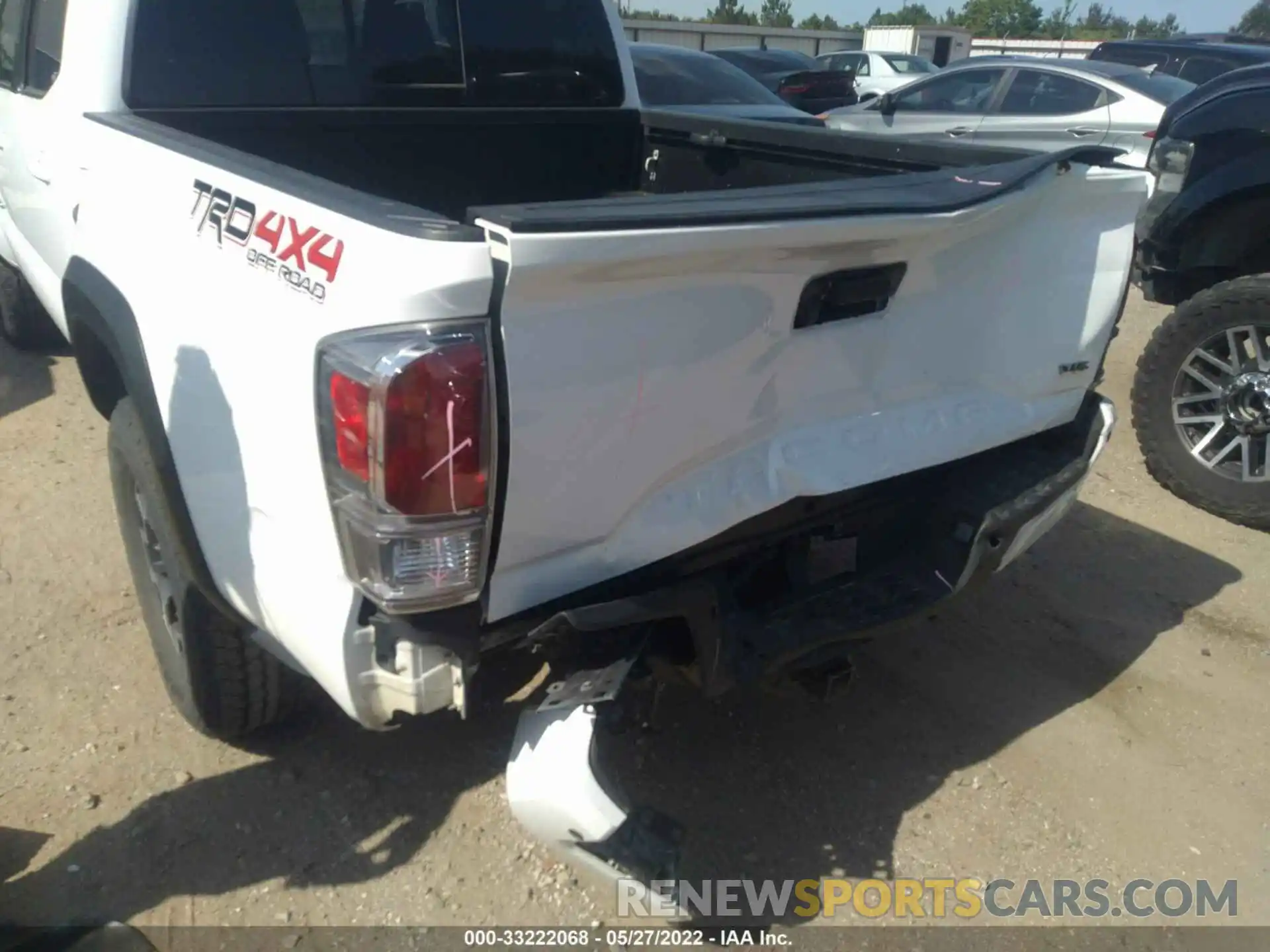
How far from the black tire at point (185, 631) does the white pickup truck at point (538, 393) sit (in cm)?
1

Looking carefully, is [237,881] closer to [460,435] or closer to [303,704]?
[303,704]

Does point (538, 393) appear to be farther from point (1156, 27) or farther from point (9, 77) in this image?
point (1156, 27)

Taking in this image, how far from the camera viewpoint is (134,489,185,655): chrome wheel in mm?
2725

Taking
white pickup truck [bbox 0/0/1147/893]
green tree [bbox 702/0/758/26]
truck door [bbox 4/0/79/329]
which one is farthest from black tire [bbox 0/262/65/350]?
green tree [bbox 702/0/758/26]

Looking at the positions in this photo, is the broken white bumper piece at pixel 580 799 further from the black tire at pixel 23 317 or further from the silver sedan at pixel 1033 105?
the silver sedan at pixel 1033 105

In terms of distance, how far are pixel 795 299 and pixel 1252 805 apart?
1.95m

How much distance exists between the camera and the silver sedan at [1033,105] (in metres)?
8.52

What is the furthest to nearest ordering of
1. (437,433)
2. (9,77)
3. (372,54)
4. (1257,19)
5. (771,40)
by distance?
(1257,19) → (771,40) → (9,77) → (372,54) → (437,433)

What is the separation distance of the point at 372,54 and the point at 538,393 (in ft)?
7.50

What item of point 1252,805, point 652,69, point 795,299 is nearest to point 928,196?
point 795,299

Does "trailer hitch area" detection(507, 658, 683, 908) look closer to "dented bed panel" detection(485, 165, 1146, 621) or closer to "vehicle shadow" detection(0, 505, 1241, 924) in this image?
"dented bed panel" detection(485, 165, 1146, 621)

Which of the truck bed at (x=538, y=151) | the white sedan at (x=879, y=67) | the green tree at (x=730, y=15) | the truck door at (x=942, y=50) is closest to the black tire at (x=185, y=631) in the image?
the truck bed at (x=538, y=151)

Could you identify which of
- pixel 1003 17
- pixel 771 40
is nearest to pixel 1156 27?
pixel 1003 17

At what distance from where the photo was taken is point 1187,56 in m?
11.5
